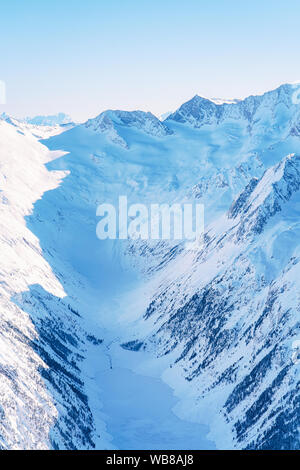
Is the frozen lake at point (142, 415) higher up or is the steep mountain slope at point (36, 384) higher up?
the steep mountain slope at point (36, 384)

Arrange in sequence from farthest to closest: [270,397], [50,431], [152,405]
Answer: [152,405] < [270,397] < [50,431]

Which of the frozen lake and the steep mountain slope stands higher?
the steep mountain slope

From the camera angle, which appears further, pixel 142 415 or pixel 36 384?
pixel 142 415

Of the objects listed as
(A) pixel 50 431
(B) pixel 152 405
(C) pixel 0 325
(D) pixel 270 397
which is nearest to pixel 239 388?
(D) pixel 270 397

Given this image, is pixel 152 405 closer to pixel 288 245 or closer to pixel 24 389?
pixel 24 389

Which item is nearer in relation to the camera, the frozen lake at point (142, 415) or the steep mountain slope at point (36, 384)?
the steep mountain slope at point (36, 384)

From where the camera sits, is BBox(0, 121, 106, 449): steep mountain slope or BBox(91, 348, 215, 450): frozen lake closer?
BBox(0, 121, 106, 449): steep mountain slope

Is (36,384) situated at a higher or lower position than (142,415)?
higher

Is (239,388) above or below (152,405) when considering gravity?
above
